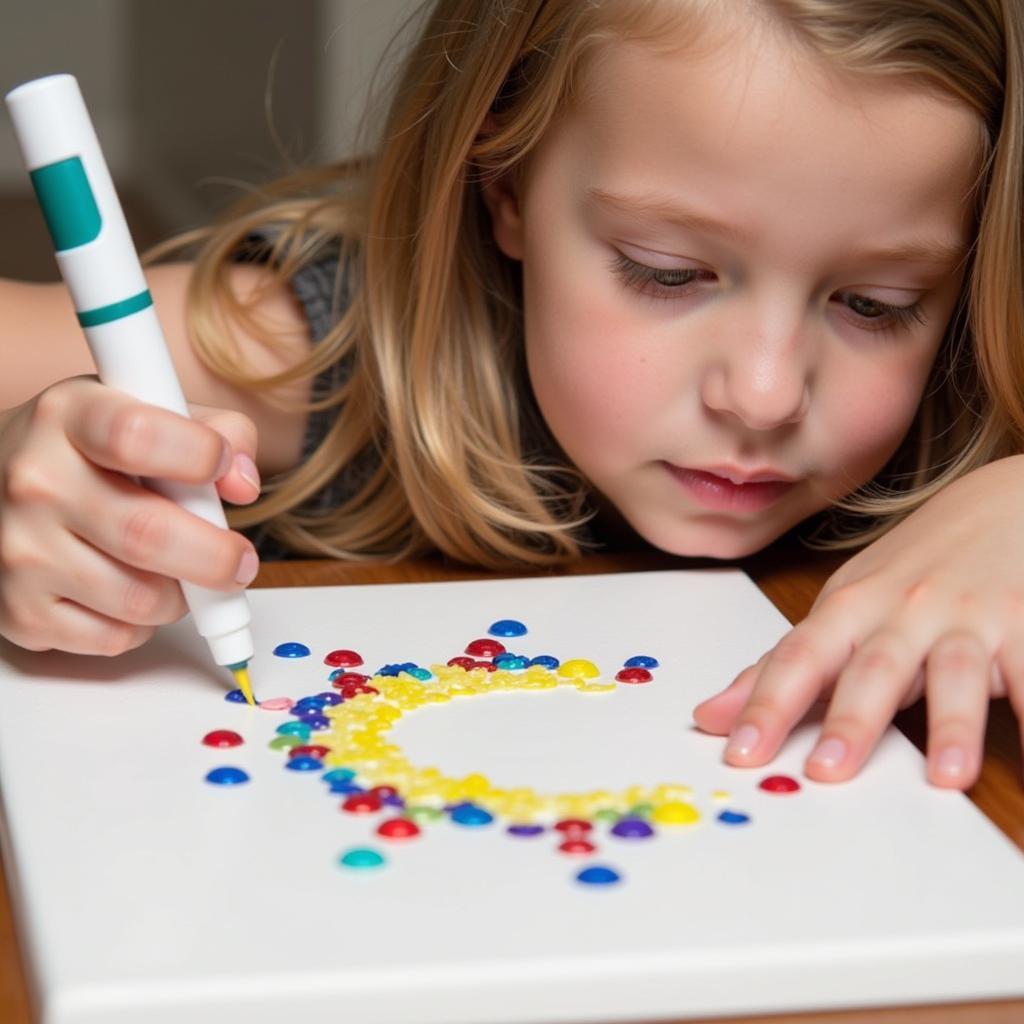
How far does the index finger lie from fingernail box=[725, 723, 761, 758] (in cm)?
24

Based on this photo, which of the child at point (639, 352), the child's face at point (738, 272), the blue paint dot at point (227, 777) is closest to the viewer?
the blue paint dot at point (227, 777)

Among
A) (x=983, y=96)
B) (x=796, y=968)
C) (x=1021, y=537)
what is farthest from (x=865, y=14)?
(x=796, y=968)

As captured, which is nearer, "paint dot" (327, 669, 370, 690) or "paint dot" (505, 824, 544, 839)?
"paint dot" (505, 824, 544, 839)

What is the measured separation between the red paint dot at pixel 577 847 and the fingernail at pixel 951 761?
0.51ft

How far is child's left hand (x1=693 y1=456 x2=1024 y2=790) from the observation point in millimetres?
620

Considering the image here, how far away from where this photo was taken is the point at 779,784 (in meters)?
0.60

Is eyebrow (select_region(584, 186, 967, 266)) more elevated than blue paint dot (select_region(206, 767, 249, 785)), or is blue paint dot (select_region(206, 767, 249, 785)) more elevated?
eyebrow (select_region(584, 186, 967, 266))

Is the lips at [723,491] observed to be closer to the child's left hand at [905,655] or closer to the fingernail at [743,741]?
Answer: the child's left hand at [905,655]

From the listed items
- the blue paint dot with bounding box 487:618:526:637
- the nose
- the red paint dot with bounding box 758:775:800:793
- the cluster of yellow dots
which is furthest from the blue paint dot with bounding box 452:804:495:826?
the nose

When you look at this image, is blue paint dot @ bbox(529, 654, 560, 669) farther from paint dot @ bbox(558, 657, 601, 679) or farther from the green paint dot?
the green paint dot

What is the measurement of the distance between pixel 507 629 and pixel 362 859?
0.27 m

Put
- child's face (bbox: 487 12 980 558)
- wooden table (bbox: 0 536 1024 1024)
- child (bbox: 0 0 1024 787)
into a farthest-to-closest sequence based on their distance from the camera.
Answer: child's face (bbox: 487 12 980 558)
child (bbox: 0 0 1024 787)
wooden table (bbox: 0 536 1024 1024)

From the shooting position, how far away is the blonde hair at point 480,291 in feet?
2.78

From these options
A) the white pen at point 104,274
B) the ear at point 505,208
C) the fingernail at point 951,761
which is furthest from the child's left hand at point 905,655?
the ear at point 505,208
